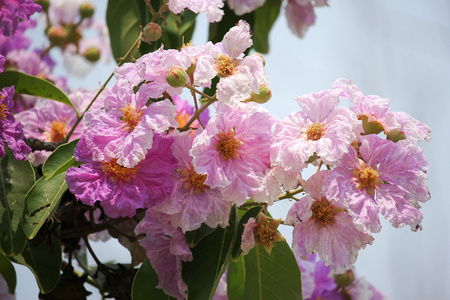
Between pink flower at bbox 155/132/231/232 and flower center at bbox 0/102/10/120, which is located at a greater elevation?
flower center at bbox 0/102/10/120

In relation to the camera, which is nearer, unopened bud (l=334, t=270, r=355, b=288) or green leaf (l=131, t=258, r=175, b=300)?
green leaf (l=131, t=258, r=175, b=300)

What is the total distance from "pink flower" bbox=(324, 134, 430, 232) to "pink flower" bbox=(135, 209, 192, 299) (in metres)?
0.17

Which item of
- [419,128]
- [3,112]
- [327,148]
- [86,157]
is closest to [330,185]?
[327,148]

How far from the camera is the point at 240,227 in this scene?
1.98ft

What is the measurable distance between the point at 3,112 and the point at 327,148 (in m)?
0.35

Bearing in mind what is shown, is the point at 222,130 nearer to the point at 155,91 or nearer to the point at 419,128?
the point at 155,91

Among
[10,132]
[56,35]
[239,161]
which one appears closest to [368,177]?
[239,161]

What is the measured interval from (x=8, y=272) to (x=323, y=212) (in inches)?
15.9

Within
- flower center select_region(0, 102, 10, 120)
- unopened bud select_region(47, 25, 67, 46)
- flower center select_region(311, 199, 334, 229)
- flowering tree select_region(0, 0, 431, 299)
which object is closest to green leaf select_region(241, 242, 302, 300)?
flowering tree select_region(0, 0, 431, 299)

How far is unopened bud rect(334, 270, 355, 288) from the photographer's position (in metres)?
0.92

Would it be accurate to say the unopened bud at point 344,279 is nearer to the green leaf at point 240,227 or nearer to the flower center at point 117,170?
the green leaf at point 240,227

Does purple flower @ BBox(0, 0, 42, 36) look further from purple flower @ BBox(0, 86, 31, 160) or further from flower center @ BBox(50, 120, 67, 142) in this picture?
flower center @ BBox(50, 120, 67, 142)

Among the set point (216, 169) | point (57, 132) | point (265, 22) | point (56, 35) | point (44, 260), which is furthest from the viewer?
point (56, 35)

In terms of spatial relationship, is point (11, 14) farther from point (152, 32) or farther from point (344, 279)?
point (344, 279)
